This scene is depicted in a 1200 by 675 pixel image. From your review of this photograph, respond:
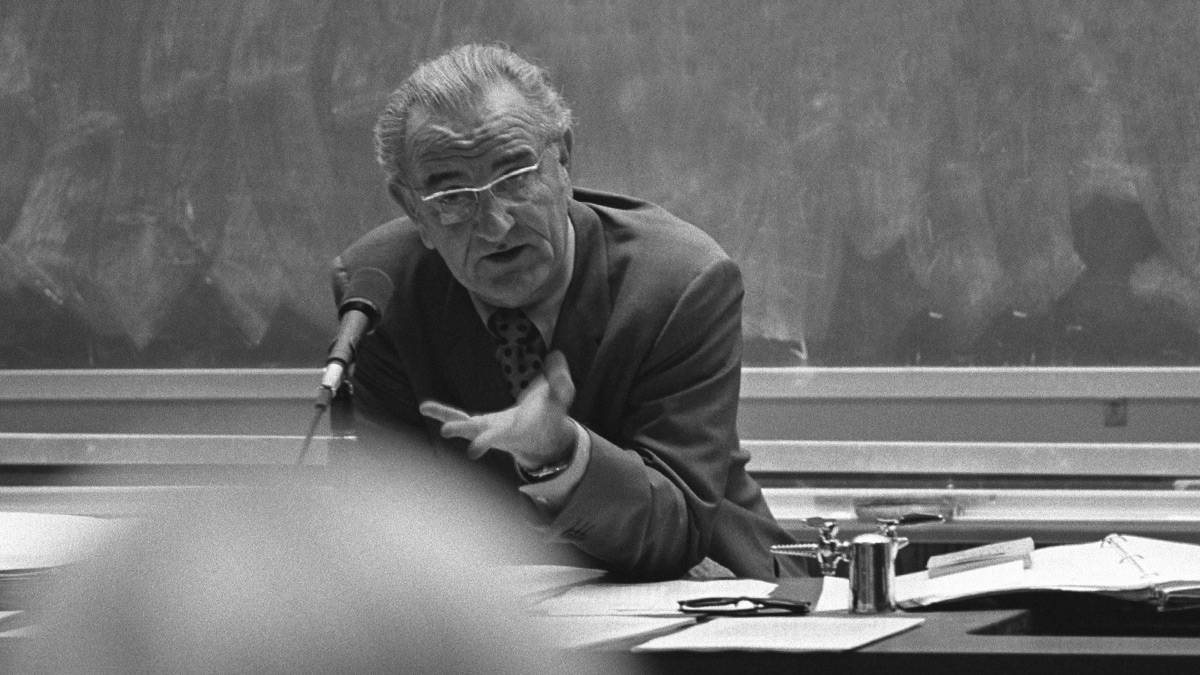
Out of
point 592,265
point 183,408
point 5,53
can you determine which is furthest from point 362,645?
point 5,53

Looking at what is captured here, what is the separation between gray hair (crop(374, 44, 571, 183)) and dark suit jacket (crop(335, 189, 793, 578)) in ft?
0.47

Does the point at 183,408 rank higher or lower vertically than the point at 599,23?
lower

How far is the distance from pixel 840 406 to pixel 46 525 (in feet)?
6.03

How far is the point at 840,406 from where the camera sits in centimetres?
356

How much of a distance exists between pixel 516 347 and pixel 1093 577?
936 millimetres

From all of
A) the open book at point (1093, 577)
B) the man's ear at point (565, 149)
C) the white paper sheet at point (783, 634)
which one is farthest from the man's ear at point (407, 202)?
the white paper sheet at point (783, 634)

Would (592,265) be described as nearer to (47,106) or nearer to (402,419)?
(402,419)

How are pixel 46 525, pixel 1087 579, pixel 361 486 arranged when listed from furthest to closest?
1. pixel 46 525
2. pixel 1087 579
3. pixel 361 486

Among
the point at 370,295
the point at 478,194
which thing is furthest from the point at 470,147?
the point at 370,295

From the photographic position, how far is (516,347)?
2.44 meters

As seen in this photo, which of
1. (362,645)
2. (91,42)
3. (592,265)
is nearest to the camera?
(362,645)

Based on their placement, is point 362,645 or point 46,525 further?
point 46,525

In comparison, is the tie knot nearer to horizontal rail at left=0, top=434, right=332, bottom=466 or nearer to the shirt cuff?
the shirt cuff

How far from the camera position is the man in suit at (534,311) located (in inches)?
92.6
